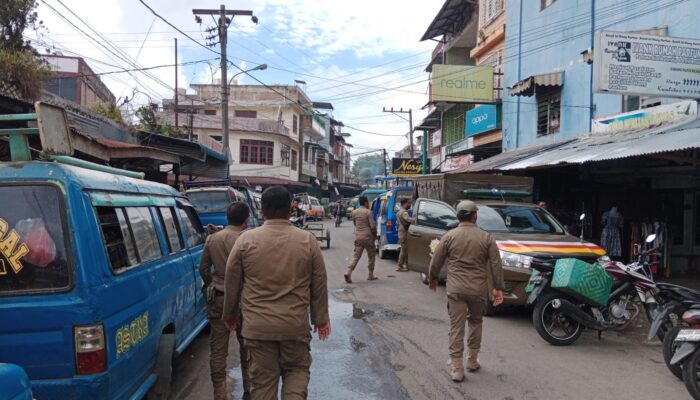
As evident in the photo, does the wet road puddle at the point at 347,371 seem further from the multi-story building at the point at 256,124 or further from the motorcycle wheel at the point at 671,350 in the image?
the multi-story building at the point at 256,124

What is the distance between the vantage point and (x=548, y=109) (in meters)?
17.0

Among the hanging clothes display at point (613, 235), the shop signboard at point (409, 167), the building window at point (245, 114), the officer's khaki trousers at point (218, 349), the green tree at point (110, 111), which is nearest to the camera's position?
the officer's khaki trousers at point (218, 349)

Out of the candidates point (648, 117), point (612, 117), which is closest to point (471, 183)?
point (648, 117)

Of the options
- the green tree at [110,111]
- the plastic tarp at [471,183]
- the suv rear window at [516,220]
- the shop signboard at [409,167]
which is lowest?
the suv rear window at [516,220]

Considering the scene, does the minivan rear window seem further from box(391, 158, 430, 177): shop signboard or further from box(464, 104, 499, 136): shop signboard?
box(391, 158, 430, 177): shop signboard

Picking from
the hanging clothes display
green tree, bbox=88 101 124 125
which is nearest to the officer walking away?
the hanging clothes display

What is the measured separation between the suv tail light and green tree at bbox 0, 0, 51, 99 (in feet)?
28.1

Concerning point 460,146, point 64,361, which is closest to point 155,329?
point 64,361

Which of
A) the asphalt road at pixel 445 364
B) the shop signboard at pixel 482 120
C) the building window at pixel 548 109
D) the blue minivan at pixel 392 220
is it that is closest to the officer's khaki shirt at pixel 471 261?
the asphalt road at pixel 445 364

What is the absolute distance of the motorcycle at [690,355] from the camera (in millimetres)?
4676

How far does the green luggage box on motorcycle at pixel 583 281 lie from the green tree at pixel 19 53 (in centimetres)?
972

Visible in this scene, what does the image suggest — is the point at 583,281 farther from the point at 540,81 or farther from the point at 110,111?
the point at 110,111

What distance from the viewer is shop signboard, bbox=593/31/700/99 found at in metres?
10.3

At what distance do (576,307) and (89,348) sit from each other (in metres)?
5.40
